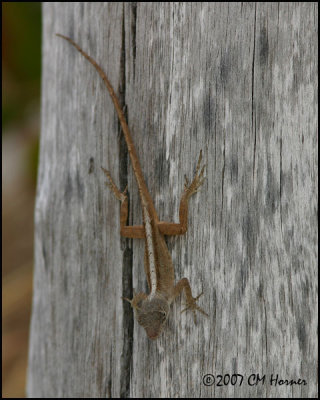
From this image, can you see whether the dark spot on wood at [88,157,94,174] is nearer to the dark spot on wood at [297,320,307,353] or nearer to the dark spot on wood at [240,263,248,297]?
the dark spot on wood at [240,263,248,297]

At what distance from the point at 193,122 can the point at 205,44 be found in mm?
423

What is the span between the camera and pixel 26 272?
6.34 meters

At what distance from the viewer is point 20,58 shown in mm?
5617

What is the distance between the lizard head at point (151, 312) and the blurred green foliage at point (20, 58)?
416 cm

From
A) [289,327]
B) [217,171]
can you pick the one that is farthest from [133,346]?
[217,171]

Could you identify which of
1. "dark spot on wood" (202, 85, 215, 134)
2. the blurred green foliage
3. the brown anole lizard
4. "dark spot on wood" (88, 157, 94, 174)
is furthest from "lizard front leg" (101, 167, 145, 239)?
the blurred green foliage

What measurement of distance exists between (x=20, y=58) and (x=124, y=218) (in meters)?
3.97

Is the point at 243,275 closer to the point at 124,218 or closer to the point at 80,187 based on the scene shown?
the point at 124,218

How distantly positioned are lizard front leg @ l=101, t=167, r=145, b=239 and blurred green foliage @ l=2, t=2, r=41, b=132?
364cm

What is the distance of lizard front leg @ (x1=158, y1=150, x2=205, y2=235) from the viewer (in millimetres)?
2316

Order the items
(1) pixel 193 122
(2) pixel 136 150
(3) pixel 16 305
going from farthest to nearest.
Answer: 1. (3) pixel 16 305
2. (2) pixel 136 150
3. (1) pixel 193 122

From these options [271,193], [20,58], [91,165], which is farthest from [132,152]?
[20,58]

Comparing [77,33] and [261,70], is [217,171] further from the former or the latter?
[77,33]

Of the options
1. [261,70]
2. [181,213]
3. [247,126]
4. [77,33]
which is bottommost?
[181,213]
